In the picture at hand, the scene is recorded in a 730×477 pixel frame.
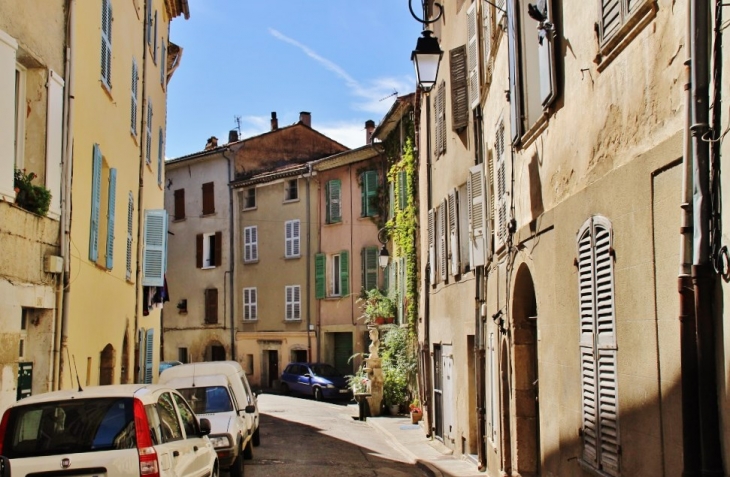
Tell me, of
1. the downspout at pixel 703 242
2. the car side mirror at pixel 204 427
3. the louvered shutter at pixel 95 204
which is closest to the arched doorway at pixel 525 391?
the car side mirror at pixel 204 427

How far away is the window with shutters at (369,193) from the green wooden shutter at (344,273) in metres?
2.08

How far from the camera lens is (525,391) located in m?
11.1

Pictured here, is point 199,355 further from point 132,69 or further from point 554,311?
point 554,311

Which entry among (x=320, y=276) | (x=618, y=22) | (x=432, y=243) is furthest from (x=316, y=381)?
(x=618, y=22)

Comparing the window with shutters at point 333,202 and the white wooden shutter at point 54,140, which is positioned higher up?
the window with shutters at point 333,202

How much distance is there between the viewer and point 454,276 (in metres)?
17.4

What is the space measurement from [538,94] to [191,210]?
115 ft

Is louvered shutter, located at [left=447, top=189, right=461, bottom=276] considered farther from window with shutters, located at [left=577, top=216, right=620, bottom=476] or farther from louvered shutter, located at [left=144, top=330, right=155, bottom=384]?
window with shutters, located at [left=577, top=216, right=620, bottom=476]

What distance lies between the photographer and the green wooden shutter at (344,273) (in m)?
36.3

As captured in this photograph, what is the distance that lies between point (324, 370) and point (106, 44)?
21.5m

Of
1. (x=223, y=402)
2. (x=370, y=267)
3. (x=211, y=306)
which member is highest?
(x=370, y=267)

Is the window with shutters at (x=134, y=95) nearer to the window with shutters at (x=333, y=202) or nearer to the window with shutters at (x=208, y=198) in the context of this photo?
the window with shutters at (x=333, y=202)

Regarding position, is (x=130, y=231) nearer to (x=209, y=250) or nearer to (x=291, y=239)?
(x=291, y=239)

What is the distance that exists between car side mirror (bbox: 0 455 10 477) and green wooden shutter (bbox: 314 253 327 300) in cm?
3016
